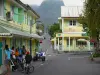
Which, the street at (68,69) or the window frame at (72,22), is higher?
the window frame at (72,22)

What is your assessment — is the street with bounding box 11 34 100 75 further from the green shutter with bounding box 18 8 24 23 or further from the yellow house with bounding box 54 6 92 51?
the yellow house with bounding box 54 6 92 51

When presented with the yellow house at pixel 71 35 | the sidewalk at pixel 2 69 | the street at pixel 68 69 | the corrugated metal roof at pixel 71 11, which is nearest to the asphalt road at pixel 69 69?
the street at pixel 68 69

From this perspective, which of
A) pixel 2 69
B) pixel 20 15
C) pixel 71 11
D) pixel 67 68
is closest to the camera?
pixel 2 69

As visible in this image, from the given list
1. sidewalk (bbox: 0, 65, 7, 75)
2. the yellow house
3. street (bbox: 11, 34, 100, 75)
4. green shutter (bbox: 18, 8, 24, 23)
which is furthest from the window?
sidewalk (bbox: 0, 65, 7, 75)

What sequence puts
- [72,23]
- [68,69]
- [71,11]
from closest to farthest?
[68,69], [72,23], [71,11]

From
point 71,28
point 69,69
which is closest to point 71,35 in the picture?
point 71,28

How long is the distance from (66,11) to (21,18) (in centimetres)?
3789

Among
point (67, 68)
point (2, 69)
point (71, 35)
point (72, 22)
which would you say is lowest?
point (67, 68)

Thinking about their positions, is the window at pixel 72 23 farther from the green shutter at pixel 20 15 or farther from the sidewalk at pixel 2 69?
the sidewalk at pixel 2 69

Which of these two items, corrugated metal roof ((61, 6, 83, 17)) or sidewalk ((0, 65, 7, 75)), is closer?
sidewalk ((0, 65, 7, 75))

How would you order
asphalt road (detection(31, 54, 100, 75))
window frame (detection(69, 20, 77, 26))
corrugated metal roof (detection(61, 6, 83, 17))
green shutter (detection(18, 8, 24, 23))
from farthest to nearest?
corrugated metal roof (detection(61, 6, 83, 17)), window frame (detection(69, 20, 77, 26)), green shutter (detection(18, 8, 24, 23)), asphalt road (detection(31, 54, 100, 75))

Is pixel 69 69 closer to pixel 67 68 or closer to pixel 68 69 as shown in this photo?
pixel 68 69

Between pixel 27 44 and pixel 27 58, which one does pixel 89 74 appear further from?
pixel 27 44

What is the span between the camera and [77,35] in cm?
6912
